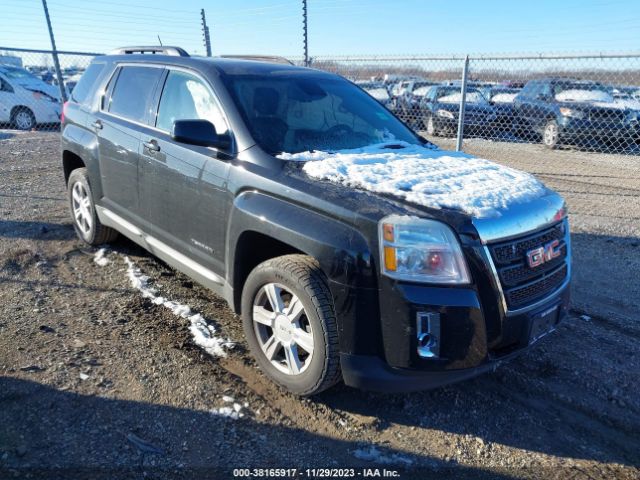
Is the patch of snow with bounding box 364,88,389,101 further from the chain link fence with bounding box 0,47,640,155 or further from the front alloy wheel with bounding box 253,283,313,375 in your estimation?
the front alloy wheel with bounding box 253,283,313,375

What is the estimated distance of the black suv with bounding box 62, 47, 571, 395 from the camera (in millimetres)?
2557

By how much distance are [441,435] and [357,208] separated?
1329 millimetres

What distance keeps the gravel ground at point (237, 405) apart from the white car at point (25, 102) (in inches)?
485

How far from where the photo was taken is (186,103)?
393 cm

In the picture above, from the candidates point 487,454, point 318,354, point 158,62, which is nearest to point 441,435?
point 487,454

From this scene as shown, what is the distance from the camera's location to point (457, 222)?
2.57 metres

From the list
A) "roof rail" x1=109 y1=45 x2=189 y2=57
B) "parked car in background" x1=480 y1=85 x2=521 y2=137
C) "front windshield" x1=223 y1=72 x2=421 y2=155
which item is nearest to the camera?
"front windshield" x1=223 y1=72 x2=421 y2=155

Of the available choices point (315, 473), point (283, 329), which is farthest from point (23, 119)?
point (315, 473)

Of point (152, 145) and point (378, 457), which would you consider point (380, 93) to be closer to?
point (152, 145)

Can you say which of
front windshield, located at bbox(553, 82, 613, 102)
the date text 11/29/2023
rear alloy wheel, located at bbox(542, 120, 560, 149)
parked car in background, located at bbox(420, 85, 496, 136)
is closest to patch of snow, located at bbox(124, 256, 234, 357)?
the date text 11/29/2023

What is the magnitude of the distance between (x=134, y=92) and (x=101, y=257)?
5.57 feet

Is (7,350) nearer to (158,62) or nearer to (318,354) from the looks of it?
(318,354)

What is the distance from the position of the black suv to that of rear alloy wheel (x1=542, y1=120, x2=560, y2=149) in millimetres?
9641

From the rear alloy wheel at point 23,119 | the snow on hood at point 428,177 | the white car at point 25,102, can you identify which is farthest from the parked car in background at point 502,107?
the rear alloy wheel at point 23,119
